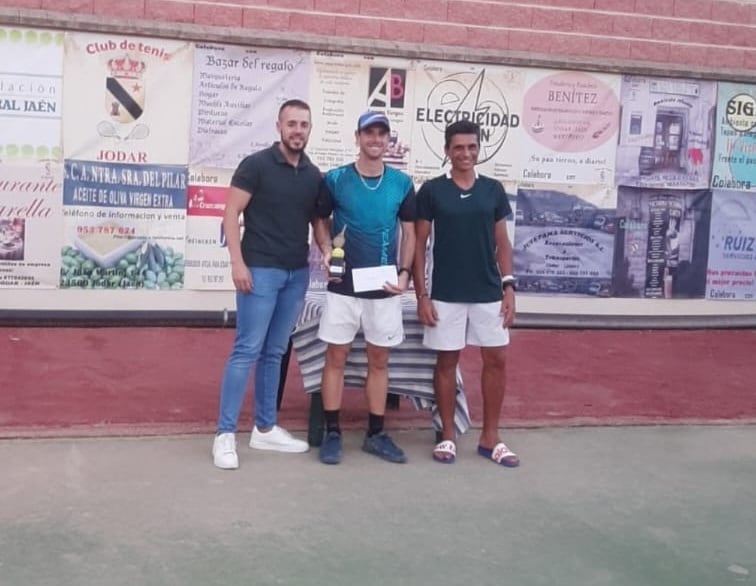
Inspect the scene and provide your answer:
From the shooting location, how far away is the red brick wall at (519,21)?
10.1 meters

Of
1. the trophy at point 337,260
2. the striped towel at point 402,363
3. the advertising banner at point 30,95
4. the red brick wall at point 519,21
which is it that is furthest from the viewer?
the red brick wall at point 519,21

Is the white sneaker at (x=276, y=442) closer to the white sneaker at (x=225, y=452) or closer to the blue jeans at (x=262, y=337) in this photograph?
the blue jeans at (x=262, y=337)

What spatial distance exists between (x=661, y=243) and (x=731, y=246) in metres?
0.77

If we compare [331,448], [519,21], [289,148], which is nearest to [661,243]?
[519,21]

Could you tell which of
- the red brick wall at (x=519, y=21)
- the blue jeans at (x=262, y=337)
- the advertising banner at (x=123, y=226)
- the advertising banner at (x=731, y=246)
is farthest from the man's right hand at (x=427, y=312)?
the advertising banner at (x=731, y=246)

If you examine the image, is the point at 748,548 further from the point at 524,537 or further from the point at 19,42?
the point at 19,42

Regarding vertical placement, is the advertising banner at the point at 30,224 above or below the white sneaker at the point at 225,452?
above

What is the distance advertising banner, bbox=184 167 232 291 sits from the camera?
10234mm

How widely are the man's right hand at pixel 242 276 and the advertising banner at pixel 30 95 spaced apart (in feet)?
14.6

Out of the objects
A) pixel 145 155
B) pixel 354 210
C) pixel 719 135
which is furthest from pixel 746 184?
pixel 354 210

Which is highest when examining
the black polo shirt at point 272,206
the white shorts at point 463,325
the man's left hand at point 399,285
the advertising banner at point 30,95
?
the advertising banner at point 30,95

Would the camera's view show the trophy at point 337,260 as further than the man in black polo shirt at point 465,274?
No

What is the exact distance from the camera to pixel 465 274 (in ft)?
20.7

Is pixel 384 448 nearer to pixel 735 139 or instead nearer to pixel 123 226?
pixel 123 226
